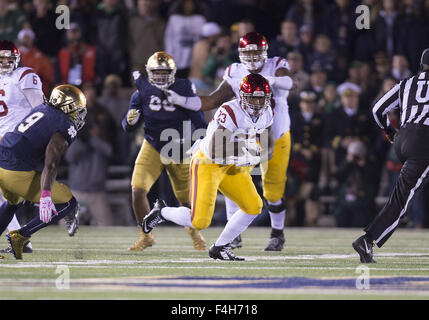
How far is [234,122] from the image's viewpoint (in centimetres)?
732

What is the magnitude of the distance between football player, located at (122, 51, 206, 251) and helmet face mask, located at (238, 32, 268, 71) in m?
0.63

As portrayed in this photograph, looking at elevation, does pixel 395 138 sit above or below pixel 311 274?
above

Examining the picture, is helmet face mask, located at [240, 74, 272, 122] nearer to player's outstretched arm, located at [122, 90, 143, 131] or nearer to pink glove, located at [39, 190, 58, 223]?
pink glove, located at [39, 190, 58, 223]

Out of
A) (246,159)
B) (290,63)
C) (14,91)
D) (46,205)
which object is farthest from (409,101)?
(290,63)

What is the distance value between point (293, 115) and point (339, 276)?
5700mm

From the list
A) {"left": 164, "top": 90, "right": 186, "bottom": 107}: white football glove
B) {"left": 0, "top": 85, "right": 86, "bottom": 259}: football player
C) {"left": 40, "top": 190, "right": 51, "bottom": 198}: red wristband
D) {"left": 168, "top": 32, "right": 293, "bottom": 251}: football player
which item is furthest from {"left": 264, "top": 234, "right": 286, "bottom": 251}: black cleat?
{"left": 40, "top": 190, "right": 51, "bottom": 198}: red wristband

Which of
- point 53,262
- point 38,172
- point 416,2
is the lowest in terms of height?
point 53,262

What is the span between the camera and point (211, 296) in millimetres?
5531

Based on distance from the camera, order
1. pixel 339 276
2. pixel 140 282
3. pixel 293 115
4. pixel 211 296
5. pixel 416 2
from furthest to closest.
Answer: pixel 416 2 < pixel 293 115 < pixel 339 276 < pixel 140 282 < pixel 211 296

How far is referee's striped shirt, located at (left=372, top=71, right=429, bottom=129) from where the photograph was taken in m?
7.51

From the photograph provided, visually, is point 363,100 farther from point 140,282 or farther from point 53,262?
point 140,282

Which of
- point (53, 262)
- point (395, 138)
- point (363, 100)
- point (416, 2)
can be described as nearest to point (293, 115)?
point (363, 100)

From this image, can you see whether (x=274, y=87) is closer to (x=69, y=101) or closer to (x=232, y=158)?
(x=232, y=158)

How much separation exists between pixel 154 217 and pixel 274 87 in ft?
5.29
